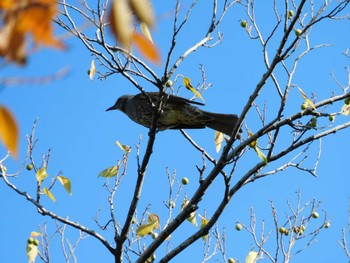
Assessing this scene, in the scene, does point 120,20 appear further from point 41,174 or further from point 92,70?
point 92,70

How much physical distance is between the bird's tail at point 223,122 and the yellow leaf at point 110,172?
1351mm

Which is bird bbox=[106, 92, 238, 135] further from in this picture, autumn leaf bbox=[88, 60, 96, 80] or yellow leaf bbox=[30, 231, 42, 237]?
yellow leaf bbox=[30, 231, 42, 237]

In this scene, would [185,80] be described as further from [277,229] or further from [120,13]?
[120,13]

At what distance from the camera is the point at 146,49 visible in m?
0.79

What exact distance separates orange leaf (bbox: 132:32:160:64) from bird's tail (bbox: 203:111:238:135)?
4.68 m

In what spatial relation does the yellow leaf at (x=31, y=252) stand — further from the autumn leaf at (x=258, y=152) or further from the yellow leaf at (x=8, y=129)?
the yellow leaf at (x=8, y=129)

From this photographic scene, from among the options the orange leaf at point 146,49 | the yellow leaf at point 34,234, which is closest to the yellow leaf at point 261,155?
the yellow leaf at point 34,234

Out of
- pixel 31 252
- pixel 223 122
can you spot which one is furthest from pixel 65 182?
pixel 223 122

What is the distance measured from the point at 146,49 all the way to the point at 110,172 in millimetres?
3776

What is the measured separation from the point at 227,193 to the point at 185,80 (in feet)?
2.78

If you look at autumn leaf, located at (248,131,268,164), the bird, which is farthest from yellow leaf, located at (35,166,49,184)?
the bird

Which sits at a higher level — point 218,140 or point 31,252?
point 218,140

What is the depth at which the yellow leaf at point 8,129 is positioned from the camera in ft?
2.40

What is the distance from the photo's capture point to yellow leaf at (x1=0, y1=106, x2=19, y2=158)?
73 cm
